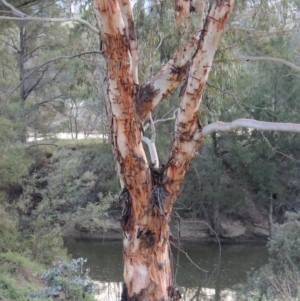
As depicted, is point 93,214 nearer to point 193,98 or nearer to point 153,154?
point 153,154

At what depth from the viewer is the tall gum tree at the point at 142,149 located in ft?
13.9

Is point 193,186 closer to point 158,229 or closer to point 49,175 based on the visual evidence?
point 49,175

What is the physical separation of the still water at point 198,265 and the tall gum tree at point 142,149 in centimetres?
540

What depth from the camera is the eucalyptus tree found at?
421 cm

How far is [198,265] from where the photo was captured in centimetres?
1519

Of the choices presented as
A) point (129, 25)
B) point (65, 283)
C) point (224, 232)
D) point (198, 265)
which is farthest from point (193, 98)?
point (224, 232)

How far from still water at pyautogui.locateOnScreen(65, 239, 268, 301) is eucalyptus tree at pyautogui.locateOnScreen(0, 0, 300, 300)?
5407 millimetres

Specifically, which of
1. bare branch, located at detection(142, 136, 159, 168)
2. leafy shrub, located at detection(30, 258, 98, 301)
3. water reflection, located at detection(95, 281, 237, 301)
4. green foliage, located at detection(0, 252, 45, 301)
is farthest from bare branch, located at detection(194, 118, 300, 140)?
water reflection, located at detection(95, 281, 237, 301)

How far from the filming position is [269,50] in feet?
44.7

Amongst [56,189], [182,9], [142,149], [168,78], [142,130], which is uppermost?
[182,9]

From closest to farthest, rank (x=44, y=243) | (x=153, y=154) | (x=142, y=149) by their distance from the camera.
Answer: (x=142, y=149), (x=153, y=154), (x=44, y=243)

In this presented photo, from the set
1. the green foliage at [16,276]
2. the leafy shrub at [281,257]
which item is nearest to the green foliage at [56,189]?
the green foliage at [16,276]

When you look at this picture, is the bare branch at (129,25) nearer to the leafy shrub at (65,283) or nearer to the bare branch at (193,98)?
the bare branch at (193,98)

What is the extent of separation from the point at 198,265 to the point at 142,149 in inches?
439
